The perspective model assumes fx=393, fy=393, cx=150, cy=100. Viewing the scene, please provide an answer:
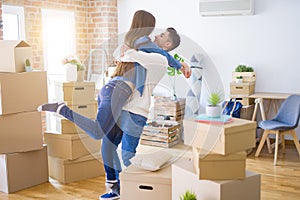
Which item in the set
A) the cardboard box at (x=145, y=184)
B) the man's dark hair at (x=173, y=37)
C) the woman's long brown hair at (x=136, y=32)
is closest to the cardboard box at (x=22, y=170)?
the cardboard box at (x=145, y=184)

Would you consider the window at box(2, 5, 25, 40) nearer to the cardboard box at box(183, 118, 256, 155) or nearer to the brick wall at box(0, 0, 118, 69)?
the brick wall at box(0, 0, 118, 69)

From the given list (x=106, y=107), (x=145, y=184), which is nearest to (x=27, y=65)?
(x=106, y=107)

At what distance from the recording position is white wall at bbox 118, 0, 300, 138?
4.68m

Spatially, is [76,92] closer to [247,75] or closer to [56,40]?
[56,40]

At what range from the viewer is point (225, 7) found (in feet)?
15.9

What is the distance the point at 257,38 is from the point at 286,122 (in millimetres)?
1170

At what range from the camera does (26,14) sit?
454 cm

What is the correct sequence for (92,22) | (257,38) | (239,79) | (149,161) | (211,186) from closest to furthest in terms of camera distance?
(211,186) < (149,161) < (239,79) < (257,38) < (92,22)

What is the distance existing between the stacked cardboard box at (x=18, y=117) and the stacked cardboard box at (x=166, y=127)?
1.33 m

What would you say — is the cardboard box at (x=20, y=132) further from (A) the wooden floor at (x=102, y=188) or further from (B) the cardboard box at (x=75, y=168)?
(A) the wooden floor at (x=102, y=188)

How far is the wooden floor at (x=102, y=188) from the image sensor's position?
3.18 m

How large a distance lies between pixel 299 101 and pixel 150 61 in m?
2.43

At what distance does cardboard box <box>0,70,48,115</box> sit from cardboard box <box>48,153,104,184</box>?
1.90ft

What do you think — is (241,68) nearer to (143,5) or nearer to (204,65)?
(204,65)
